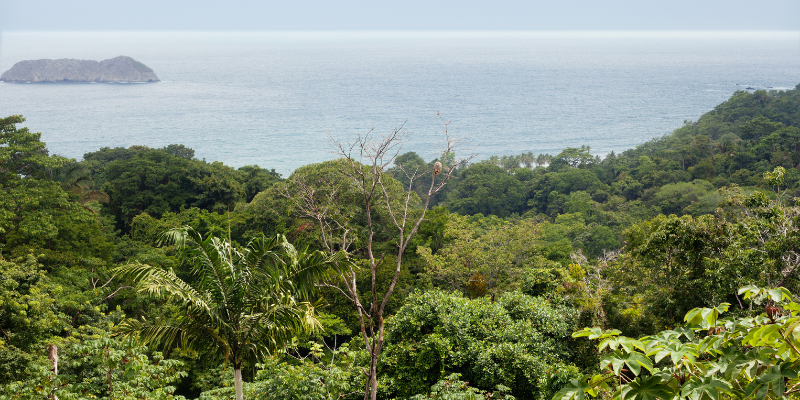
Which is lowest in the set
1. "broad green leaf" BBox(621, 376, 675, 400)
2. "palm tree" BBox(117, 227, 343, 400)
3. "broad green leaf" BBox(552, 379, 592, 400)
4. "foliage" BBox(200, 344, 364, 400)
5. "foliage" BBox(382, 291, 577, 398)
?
"foliage" BBox(382, 291, 577, 398)

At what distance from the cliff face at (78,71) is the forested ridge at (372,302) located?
409 ft

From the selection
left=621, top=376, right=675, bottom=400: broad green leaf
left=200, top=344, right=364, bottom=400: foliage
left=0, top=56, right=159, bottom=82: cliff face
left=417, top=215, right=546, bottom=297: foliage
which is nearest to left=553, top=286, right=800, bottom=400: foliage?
left=621, top=376, right=675, bottom=400: broad green leaf

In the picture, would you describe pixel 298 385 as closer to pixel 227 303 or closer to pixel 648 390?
pixel 227 303

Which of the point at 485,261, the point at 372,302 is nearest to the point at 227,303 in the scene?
the point at 372,302

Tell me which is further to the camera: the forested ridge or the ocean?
the ocean

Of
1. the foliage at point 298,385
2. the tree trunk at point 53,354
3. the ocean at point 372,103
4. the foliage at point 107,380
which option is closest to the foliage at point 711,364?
the foliage at point 298,385

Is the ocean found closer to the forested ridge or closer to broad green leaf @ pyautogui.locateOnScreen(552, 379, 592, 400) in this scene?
the forested ridge

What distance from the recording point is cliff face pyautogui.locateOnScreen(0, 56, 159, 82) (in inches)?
4788

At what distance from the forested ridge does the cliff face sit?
4907 inches

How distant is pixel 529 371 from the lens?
994 centimetres

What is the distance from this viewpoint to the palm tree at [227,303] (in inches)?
263

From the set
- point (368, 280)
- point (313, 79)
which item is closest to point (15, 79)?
point (313, 79)

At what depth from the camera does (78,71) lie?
128500 millimetres

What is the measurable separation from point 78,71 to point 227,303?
15283cm
